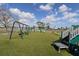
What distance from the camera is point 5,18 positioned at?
3.25 metres

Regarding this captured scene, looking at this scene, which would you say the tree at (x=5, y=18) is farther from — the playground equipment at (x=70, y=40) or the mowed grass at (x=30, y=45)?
the playground equipment at (x=70, y=40)

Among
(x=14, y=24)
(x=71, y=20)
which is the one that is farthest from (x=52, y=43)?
(x=14, y=24)

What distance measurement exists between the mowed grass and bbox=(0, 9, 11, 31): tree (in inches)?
6.9

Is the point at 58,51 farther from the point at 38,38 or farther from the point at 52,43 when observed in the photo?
the point at 38,38

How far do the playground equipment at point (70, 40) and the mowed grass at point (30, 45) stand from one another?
8 centimetres

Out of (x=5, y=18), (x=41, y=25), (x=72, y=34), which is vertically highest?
(x=5, y=18)

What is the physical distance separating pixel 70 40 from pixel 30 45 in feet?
2.15

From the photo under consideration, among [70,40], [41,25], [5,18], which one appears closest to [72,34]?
[70,40]

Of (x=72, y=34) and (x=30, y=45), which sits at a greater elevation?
(x=72, y=34)

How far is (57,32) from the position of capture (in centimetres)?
327

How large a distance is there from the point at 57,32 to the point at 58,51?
0.31 meters

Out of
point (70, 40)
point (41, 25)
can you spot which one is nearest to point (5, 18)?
point (41, 25)

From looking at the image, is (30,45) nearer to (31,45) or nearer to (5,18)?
(31,45)

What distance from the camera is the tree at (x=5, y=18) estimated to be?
324 cm
